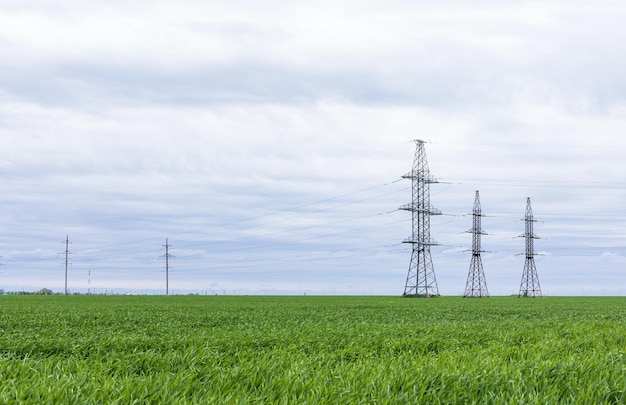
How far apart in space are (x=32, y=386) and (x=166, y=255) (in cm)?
12705

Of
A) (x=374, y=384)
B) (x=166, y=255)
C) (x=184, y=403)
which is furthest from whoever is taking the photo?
(x=166, y=255)

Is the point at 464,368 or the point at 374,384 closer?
the point at 374,384

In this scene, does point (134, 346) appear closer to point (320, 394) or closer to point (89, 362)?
point (89, 362)

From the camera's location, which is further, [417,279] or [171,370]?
[417,279]

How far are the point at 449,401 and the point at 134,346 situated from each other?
8.79m

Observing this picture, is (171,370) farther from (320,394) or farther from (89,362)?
(320,394)

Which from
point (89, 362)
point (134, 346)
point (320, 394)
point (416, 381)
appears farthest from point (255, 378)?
point (134, 346)

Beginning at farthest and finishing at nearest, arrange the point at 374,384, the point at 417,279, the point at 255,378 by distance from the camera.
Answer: the point at 417,279
the point at 255,378
the point at 374,384

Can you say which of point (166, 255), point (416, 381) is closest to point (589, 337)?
point (416, 381)

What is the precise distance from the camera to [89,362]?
10.8m

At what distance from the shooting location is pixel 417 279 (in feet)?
269

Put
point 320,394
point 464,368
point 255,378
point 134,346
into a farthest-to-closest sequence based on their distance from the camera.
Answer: point 134,346, point 464,368, point 255,378, point 320,394

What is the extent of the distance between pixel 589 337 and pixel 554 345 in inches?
135

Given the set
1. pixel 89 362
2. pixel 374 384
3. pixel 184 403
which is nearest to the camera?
pixel 184 403
